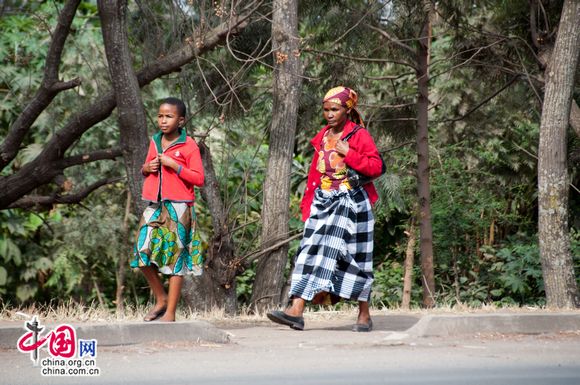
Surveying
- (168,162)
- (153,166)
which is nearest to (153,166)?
(153,166)

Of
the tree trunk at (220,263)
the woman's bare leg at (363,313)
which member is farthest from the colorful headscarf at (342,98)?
the tree trunk at (220,263)

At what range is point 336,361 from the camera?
595 centimetres

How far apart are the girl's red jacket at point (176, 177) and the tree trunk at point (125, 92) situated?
2.62 meters

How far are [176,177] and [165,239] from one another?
0.48 m

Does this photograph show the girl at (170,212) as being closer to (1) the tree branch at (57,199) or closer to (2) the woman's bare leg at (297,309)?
(2) the woman's bare leg at (297,309)

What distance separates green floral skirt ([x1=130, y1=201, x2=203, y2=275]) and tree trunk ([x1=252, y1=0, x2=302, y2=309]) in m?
3.69

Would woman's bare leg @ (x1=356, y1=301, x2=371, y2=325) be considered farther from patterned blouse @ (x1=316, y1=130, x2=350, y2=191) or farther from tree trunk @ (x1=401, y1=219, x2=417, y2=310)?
tree trunk @ (x1=401, y1=219, x2=417, y2=310)

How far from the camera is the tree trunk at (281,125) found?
35.7ft

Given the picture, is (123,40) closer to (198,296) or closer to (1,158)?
(198,296)

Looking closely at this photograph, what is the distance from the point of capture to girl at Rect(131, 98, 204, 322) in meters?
7.24

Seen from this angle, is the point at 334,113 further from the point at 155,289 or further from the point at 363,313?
the point at 155,289

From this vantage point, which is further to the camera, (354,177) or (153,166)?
(354,177)

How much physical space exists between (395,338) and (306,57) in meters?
7.89

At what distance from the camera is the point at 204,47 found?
11.1 metres
